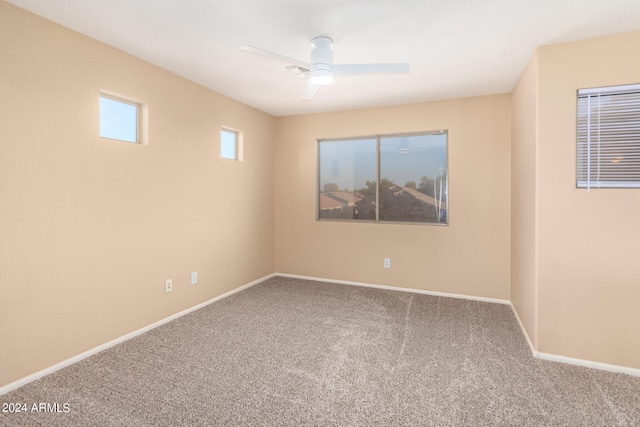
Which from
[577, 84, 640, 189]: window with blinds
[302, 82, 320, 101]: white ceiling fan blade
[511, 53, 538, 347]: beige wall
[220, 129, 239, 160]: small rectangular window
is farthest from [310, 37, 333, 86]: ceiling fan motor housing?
[220, 129, 239, 160]: small rectangular window

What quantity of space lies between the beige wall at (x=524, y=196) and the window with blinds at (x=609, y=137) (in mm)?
313

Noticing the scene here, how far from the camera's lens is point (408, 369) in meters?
2.42

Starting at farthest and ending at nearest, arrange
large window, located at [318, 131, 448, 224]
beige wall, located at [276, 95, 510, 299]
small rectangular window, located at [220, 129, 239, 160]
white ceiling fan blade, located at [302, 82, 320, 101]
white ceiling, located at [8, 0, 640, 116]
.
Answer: large window, located at [318, 131, 448, 224] → small rectangular window, located at [220, 129, 239, 160] → beige wall, located at [276, 95, 510, 299] → white ceiling fan blade, located at [302, 82, 320, 101] → white ceiling, located at [8, 0, 640, 116]

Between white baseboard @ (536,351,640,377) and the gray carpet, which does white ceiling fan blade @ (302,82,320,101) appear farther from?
white baseboard @ (536,351,640,377)

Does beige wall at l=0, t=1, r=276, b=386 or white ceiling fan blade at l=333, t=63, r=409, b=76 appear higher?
white ceiling fan blade at l=333, t=63, r=409, b=76

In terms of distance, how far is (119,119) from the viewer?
9.39ft

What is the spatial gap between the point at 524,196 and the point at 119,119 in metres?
3.66

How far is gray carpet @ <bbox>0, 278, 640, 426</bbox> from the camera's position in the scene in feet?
6.24

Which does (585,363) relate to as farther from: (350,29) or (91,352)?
(91,352)

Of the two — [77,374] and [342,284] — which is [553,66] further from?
[77,374]

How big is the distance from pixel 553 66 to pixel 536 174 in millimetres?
823

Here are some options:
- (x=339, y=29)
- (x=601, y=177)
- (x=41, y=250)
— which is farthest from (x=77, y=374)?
(x=601, y=177)

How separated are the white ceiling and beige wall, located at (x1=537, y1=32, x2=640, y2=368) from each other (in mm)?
219

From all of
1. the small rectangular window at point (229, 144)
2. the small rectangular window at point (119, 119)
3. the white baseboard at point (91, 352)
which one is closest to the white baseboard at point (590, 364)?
the white baseboard at point (91, 352)
